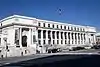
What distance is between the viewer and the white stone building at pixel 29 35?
2870 inches

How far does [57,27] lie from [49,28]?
22.1 feet

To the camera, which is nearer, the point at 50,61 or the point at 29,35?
the point at 50,61

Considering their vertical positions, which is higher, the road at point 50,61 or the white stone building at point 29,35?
the white stone building at point 29,35

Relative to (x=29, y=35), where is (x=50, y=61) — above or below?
below

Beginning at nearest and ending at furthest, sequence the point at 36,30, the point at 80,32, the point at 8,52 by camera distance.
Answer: the point at 8,52 < the point at 36,30 < the point at 80,32

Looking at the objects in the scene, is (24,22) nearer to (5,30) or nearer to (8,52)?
(5,30)

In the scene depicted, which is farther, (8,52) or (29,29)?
(29,29)

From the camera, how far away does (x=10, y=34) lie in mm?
75625

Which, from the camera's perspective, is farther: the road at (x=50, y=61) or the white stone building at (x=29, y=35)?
the white stone building at (x=29, y=35)

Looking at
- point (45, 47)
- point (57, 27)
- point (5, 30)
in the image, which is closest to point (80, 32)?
point (57, 27)

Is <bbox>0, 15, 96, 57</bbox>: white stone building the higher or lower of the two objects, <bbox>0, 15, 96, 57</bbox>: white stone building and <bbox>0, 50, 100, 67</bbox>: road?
the higher

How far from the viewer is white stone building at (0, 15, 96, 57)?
2870 inches

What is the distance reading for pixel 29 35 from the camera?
78750 mm

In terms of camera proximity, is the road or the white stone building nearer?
the road
